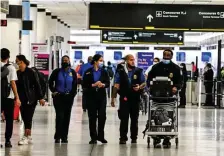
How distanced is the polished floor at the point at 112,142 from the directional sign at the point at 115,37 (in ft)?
39.0

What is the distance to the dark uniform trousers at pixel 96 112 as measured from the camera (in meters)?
13.8

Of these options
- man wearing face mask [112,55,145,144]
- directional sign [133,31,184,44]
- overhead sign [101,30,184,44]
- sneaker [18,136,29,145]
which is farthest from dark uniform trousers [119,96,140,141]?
directional sign [133,31,184,44]

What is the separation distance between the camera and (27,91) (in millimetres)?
13156

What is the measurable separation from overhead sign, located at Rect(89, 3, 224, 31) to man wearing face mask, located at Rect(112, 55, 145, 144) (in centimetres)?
955

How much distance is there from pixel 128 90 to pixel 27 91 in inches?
85.5

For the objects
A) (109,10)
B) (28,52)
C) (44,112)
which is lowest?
(44,112)

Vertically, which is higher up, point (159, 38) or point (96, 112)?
point (159, 38)

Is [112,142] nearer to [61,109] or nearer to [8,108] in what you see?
[61,109]

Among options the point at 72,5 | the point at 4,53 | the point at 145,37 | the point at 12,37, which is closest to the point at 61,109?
the point at 4,53

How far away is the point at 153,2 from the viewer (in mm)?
25188

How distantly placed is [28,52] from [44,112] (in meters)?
2.57

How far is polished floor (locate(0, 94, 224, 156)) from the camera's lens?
40.2ft

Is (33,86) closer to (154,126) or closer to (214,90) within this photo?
(154,126)

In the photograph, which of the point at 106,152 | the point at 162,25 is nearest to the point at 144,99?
the point at 162,25
